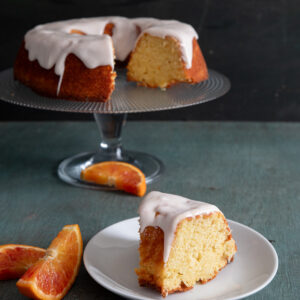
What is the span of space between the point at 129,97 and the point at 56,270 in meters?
0.74

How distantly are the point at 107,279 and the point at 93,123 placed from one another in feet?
4.61

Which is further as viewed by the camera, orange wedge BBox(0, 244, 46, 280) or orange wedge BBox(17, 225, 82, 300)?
orange wedge BBox(0, 244, 46, 280)

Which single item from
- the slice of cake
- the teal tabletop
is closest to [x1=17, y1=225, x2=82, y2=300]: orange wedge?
the teal tabletop

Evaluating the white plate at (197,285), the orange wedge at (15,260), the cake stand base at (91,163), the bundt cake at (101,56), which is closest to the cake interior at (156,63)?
the bundt cake at (101,56)

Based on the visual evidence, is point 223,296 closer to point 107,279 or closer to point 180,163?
point 107,279

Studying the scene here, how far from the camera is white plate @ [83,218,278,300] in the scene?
1.10m

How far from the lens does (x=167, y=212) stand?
1.15 meters

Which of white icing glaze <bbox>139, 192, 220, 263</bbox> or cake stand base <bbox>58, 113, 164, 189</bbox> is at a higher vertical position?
white icing glaze <bbox>139, 192, 220, 263</bbox>

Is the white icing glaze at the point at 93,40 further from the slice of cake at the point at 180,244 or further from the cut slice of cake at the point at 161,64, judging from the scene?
the slice of cake at the point at 180,244

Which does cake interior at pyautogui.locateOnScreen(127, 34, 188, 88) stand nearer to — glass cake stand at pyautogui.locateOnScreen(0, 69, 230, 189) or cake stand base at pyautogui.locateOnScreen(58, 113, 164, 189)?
glass cake stand at pyautogui.locateOnScreen(0, 69, 230, 189)

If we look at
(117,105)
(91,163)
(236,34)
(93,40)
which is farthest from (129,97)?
(236,34)

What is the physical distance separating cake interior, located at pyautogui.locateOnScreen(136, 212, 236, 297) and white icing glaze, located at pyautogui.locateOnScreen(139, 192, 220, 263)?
0.01m

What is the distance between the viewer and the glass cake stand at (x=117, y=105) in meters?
1.66

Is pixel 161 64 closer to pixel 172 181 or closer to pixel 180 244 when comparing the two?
pixel 172 181
